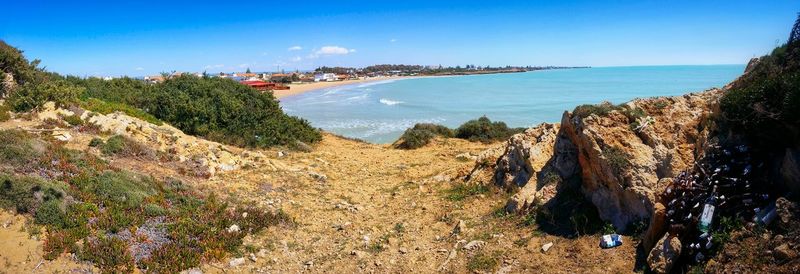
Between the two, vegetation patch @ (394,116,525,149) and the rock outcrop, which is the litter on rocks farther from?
vegetation patch @ (394,116,525,149)

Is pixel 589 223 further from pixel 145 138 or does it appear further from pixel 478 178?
pixel 145 138

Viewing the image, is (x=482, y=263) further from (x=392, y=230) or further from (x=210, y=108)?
(x=210, y=108)

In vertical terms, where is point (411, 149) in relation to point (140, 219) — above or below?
below

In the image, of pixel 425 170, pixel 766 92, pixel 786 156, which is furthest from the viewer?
pixel 425 170

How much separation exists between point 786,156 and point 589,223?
2.80 metres

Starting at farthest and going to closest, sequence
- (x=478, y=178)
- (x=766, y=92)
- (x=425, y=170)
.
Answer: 1. (x=425, y=170)
2. (x=478, y=178)
3. (x=766, y=92)

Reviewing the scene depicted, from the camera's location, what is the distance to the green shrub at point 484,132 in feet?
76.1

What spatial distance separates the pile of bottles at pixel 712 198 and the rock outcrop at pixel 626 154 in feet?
1.49

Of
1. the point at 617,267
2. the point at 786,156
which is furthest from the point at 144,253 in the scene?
the point at 786,156

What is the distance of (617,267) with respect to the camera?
20.5 feet

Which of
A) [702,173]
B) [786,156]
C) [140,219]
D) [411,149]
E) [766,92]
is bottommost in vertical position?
[411,149]

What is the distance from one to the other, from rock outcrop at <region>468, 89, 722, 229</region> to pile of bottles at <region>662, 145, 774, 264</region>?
0.45 metres

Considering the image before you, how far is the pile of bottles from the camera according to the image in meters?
5.50

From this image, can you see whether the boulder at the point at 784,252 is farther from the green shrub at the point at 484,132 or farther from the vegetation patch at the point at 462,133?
the green shrub at the point at 484,132
